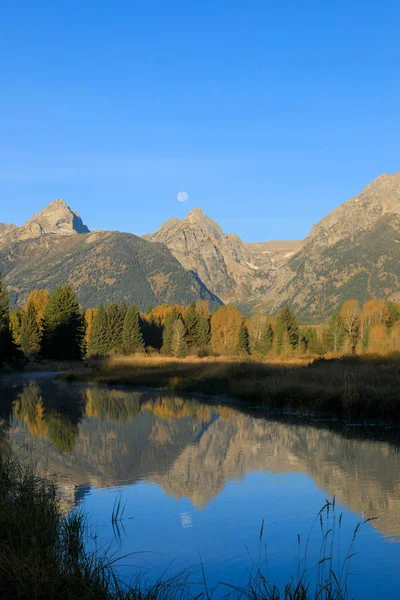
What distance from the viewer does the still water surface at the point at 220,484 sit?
40.8 ft

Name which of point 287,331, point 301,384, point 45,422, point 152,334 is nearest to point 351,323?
point 287,331

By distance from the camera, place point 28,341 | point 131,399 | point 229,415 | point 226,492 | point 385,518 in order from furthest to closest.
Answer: point 28,341
point 131,399
point 229,415
point 226,492
point 385,518

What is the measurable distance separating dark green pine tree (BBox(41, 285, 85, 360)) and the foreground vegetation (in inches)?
3226

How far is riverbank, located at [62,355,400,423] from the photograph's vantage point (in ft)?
104

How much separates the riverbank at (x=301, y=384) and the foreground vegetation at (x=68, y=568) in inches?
682

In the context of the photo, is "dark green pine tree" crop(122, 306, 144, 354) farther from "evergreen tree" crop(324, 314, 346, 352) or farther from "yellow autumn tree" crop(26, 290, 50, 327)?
"evergreen tree" crop(324, 314, 346, 352)

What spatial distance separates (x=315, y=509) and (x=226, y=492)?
289cm

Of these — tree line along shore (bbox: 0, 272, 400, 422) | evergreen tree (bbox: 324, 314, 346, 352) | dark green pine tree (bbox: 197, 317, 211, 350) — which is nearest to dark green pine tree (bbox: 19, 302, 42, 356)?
tree line along shore (bbox: 0, 272, 400, 422)

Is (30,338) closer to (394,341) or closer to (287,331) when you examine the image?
(287,331)

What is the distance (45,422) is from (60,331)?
64.3 metres

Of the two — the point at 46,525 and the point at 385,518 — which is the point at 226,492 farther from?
the point at 46,525

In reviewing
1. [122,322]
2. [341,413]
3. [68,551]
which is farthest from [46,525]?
[122,322]

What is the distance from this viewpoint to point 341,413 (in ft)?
105

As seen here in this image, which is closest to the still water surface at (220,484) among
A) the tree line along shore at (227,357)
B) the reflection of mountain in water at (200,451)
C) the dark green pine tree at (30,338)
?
the reflection of mountain in water at (200,451)
